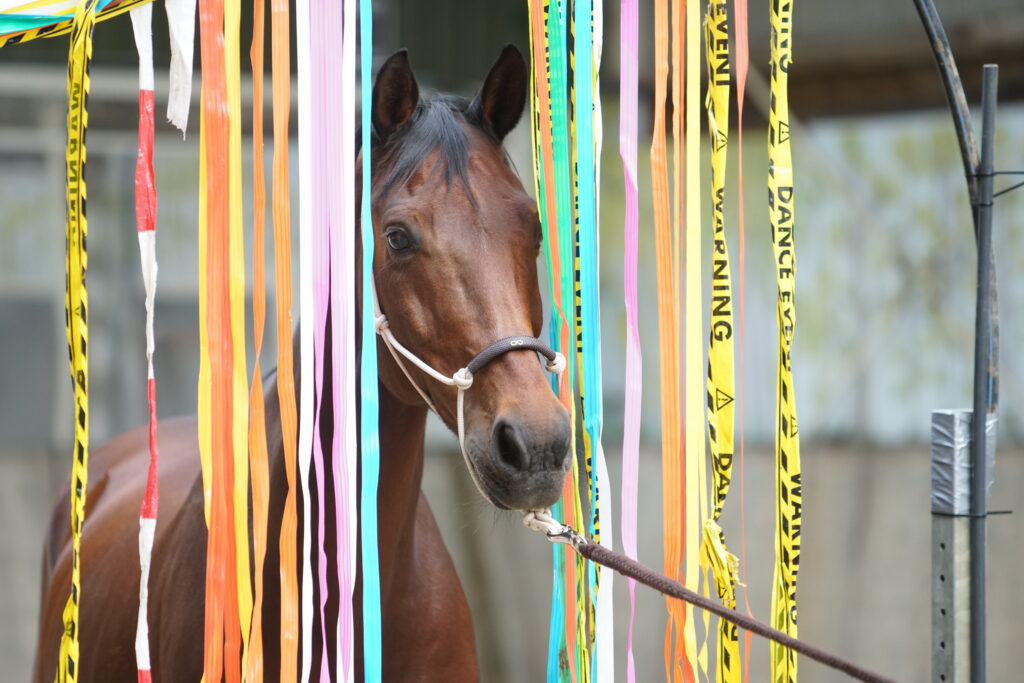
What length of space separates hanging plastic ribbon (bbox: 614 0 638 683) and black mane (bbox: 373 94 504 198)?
Answer: 0.88 feet

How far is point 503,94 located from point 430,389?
593 mm

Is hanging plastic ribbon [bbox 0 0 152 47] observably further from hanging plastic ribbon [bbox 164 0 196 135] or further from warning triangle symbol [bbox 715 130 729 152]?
warning triangle symbol [bbox 715 130 729 152]

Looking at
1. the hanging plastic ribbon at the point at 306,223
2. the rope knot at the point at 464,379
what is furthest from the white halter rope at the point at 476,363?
the hanging plastic ribbon at the point at 306,223

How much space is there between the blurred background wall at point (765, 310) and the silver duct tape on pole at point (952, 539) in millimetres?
2474

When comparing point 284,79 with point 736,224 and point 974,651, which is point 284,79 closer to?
point 974,651

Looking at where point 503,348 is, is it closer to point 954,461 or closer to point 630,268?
point 630,268

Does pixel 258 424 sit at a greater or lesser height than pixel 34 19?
lesser

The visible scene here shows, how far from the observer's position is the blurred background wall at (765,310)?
4020 mm

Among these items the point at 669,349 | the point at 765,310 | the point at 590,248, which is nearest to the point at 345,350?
the point at 590,248

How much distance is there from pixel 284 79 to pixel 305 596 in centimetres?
77

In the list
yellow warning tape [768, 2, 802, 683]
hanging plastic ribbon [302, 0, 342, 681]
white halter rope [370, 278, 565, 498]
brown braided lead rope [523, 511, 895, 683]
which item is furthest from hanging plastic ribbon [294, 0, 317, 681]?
yellow warning tape [768, 2, 802, 683]

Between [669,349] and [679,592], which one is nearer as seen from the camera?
[679,592]

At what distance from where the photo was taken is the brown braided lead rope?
4.55 feet

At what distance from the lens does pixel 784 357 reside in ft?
5.49
